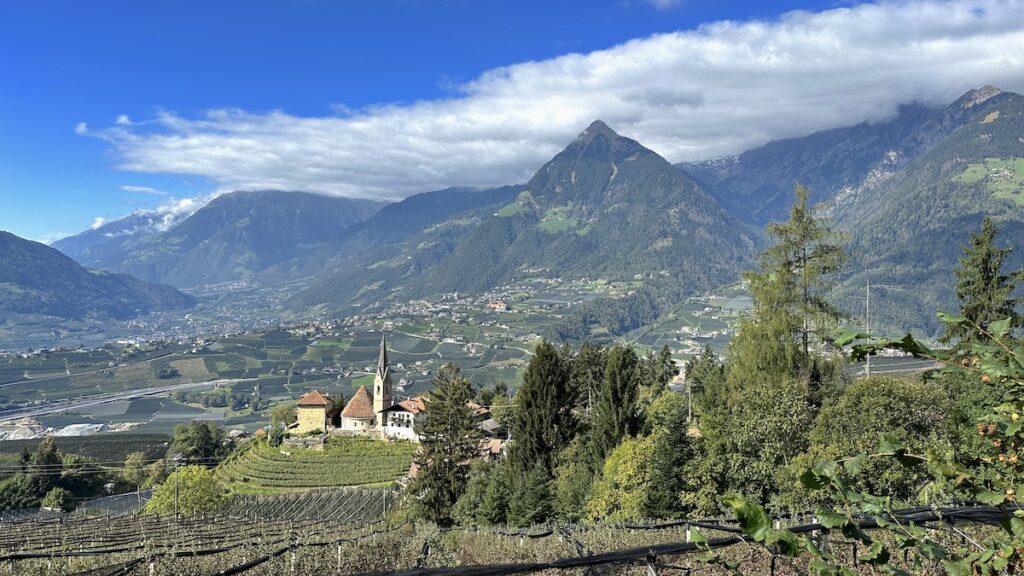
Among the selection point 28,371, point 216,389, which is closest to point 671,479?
point 216,389

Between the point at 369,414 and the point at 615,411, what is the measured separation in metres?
48.6

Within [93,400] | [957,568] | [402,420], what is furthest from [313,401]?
[93,400]

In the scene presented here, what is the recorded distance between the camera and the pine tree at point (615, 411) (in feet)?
90.4

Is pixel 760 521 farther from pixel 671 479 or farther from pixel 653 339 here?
pixel 653 339

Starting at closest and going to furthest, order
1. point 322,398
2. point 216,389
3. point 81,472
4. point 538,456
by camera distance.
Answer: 1. point 538,456
2. point 81,472
3. point 322,398
4. point 216,389

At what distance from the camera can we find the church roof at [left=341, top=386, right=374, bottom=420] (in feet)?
232

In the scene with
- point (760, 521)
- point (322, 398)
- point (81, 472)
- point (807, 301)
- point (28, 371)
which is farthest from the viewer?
Answer: point (28, 371)

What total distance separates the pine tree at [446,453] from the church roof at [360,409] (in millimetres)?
37578

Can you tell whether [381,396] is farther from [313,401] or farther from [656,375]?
[656,375]

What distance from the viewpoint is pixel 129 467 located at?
7188cm

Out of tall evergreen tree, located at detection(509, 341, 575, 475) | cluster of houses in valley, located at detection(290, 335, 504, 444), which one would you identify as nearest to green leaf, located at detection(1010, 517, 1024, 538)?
tall evergreen tree, located at detection(509, 341, 575, 475)

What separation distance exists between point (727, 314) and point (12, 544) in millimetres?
197168

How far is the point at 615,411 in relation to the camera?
27.9m

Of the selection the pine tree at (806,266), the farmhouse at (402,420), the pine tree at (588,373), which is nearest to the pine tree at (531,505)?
the pine tree at (806,266)
